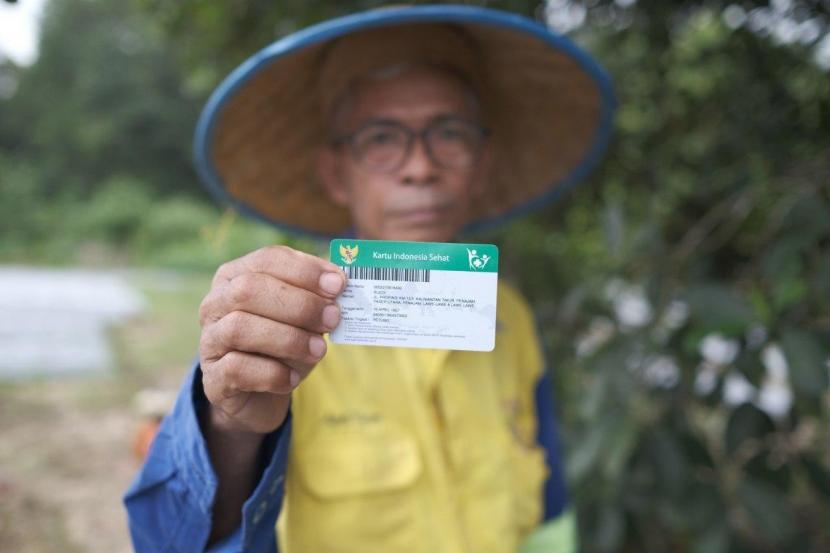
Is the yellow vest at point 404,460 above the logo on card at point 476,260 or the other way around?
the other way around

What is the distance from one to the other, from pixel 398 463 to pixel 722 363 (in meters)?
0.98

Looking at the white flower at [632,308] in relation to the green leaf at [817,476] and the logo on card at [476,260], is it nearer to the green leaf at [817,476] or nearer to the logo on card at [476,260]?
the green leaf at [817,476]

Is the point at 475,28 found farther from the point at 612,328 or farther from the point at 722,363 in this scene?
the point at 722,363

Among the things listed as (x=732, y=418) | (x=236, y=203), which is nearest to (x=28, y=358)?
(x=236, y=203)

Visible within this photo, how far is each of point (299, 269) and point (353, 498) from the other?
1.48 feet

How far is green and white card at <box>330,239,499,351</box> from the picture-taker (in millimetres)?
665

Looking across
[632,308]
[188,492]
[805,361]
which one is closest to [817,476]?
[805,361]

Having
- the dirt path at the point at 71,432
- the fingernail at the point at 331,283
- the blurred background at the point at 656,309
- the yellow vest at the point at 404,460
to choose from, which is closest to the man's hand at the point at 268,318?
the fingernail at the point at 331,283

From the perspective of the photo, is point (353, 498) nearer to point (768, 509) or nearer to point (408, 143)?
point (408, 143)

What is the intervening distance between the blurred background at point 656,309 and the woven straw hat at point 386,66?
19cm

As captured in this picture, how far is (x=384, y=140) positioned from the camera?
1.08 m

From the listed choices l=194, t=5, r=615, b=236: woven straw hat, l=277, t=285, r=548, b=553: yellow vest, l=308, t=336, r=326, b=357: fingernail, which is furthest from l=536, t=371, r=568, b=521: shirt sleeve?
l=308, t=336, r=326, b=357: fingernail

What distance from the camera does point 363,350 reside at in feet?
3.46

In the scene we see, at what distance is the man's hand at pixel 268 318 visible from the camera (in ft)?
2.13
